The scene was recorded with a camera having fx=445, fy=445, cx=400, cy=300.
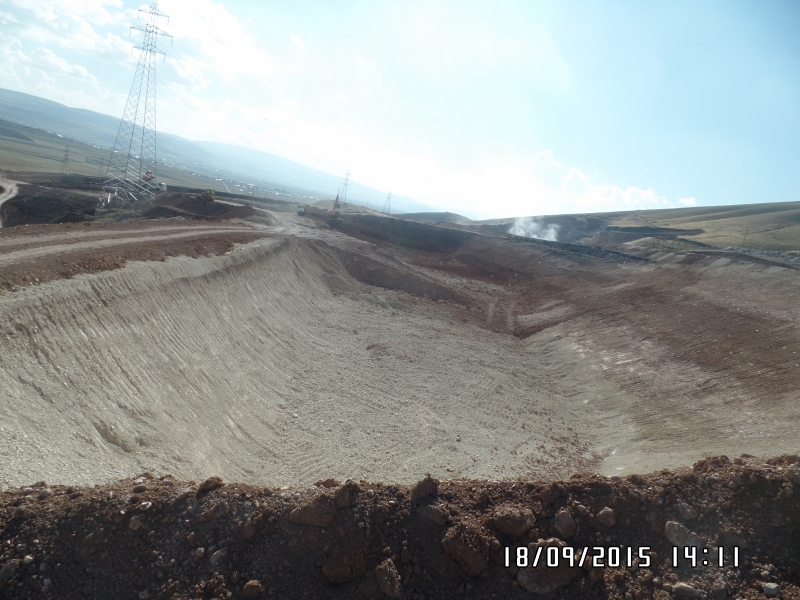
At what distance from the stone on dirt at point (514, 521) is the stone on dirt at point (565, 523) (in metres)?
0.34

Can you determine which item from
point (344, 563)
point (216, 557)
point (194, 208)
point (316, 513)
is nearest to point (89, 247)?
point (216, 557)

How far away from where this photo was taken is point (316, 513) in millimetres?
6469

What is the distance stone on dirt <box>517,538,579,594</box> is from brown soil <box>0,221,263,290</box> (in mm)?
14347

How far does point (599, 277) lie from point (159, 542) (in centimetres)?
3693

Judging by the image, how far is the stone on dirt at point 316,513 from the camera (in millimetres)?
6430

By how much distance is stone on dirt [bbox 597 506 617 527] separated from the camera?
6516 mm

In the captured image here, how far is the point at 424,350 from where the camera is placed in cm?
2367

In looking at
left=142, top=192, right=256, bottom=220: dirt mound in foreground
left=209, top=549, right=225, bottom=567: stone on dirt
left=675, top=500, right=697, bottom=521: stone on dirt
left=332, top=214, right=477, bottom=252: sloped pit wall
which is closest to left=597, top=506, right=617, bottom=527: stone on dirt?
left=675, top=500, right=697, bottom=521: stone on dirt

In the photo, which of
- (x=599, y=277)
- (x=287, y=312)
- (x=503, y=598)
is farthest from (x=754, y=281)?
(x=503, y=598)

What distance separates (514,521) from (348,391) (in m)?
13.0

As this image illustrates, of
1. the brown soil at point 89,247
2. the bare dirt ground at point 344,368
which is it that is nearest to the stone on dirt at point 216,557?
the bare dirt ground at point 344,368

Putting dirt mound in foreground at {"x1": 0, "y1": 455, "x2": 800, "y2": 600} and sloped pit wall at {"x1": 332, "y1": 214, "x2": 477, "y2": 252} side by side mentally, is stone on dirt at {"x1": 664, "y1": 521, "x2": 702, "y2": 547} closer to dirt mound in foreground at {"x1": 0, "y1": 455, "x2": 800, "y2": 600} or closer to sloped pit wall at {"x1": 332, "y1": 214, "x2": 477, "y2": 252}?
dirt mound in foreground at {"x1": 0, "y1": 455, "x2": 800, "y2": 600}

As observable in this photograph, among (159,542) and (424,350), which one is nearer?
(159,542)

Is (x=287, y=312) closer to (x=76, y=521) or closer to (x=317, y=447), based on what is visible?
(x=317, y=447)
